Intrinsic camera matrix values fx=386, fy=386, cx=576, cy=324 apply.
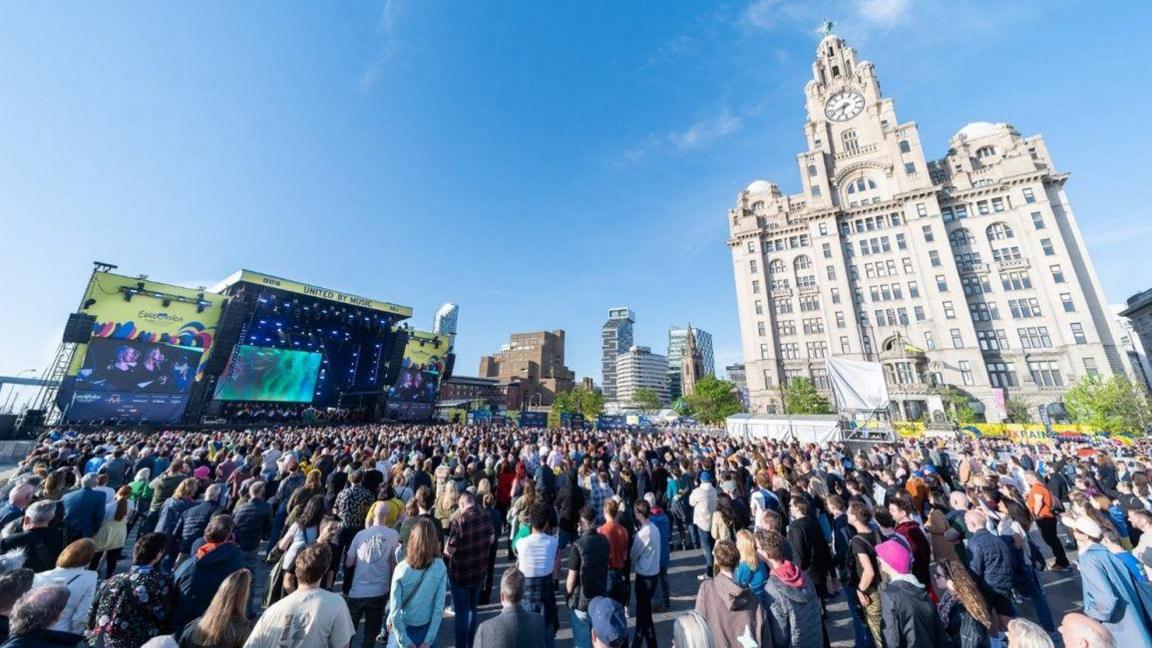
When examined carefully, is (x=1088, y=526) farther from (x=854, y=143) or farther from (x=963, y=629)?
(x=854, y=143)

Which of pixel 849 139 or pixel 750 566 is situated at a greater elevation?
pixel 849 139

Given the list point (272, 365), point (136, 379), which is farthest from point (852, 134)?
point (136, 379)

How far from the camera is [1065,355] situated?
130 feet

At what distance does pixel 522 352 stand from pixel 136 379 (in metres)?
91.7

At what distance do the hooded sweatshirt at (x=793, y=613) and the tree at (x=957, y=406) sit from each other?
48.2 metres

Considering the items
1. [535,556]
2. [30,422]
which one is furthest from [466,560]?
[30,422]

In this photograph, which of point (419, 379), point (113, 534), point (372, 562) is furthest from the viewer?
Result: point (419, 379)

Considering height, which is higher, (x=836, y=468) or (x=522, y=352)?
(x=522, y=352)

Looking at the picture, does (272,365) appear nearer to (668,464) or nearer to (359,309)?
(359,309)

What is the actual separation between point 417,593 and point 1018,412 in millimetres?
57210

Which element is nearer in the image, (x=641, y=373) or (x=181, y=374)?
(x=181, y=374)

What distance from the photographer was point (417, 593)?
12.8ft

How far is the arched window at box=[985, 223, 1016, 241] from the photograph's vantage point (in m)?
44.9

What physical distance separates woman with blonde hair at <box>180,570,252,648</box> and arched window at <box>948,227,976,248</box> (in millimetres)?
65646
